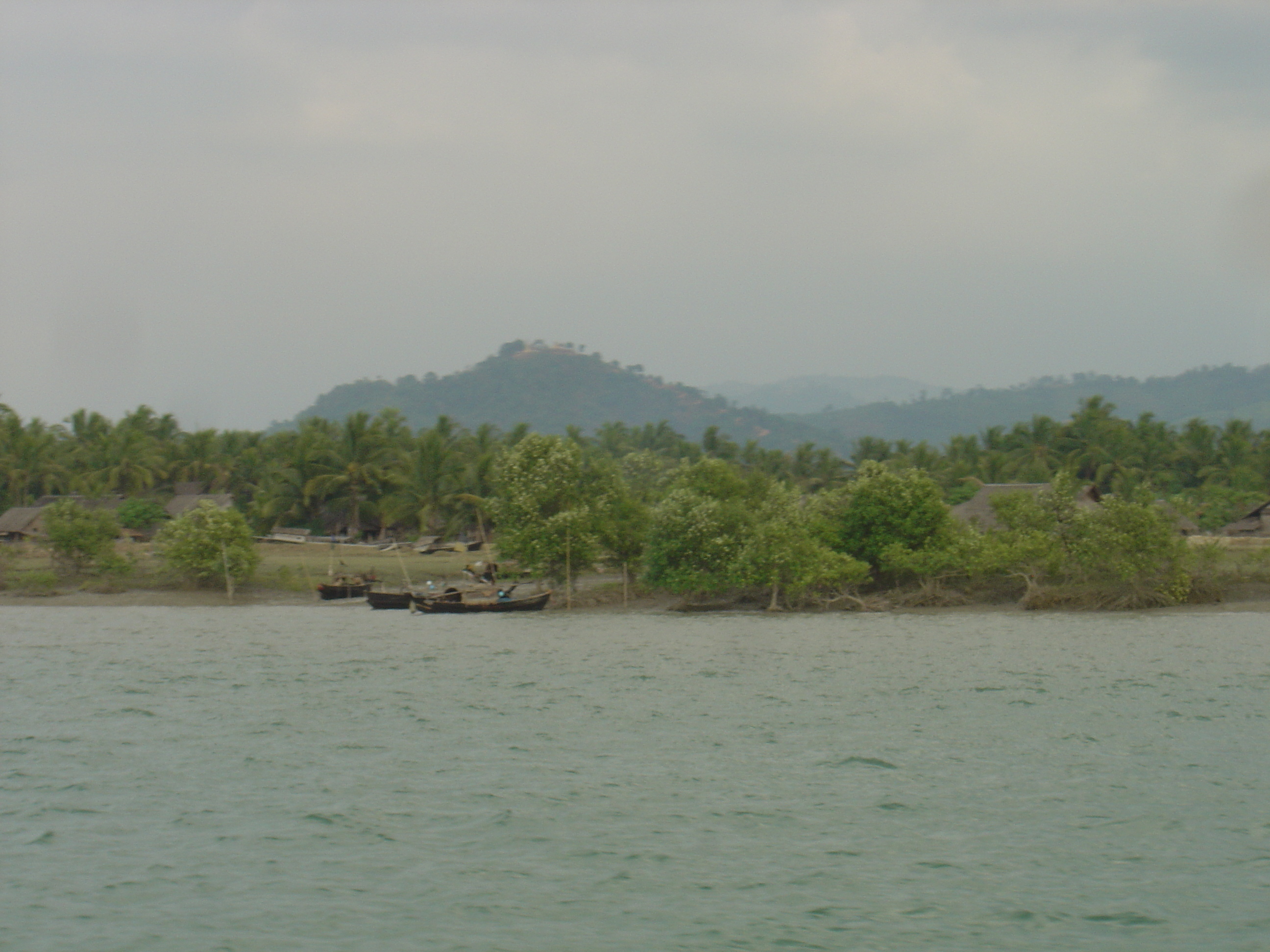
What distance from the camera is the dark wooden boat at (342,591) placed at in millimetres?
65625

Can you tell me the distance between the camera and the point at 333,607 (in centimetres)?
6331

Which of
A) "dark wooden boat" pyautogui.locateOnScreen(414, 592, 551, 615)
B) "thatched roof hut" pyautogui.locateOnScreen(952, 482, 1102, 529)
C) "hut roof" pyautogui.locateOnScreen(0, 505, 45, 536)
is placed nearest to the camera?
"dark wooden boat" pyautogui.locateOnScreen(414, 592, 551, 615)

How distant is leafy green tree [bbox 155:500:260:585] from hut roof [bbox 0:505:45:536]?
19.9 metres

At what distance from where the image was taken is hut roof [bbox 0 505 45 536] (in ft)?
258

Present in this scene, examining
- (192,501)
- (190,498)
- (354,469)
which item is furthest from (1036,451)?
(190,498)

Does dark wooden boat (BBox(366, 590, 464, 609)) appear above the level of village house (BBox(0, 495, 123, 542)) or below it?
below

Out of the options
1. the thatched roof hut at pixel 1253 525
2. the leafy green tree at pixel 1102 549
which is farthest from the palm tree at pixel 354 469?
the thatched roof hut at pixel 1253 525

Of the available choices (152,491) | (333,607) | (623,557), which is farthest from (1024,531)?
(152,491)

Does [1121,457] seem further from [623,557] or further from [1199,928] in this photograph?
[1199,928]

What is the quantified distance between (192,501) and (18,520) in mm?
12132

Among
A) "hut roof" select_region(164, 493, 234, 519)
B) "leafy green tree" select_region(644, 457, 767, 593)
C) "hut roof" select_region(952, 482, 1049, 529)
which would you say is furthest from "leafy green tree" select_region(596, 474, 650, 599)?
"hut roof" select_region(164, 493, 234, 519)

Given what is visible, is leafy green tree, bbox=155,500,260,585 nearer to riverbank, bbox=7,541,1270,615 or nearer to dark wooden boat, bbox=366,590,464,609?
riverbank, bbox=7,541,1270,615

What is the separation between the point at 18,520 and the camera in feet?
261

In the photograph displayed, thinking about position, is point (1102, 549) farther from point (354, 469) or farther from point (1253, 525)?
point (354, 469)
